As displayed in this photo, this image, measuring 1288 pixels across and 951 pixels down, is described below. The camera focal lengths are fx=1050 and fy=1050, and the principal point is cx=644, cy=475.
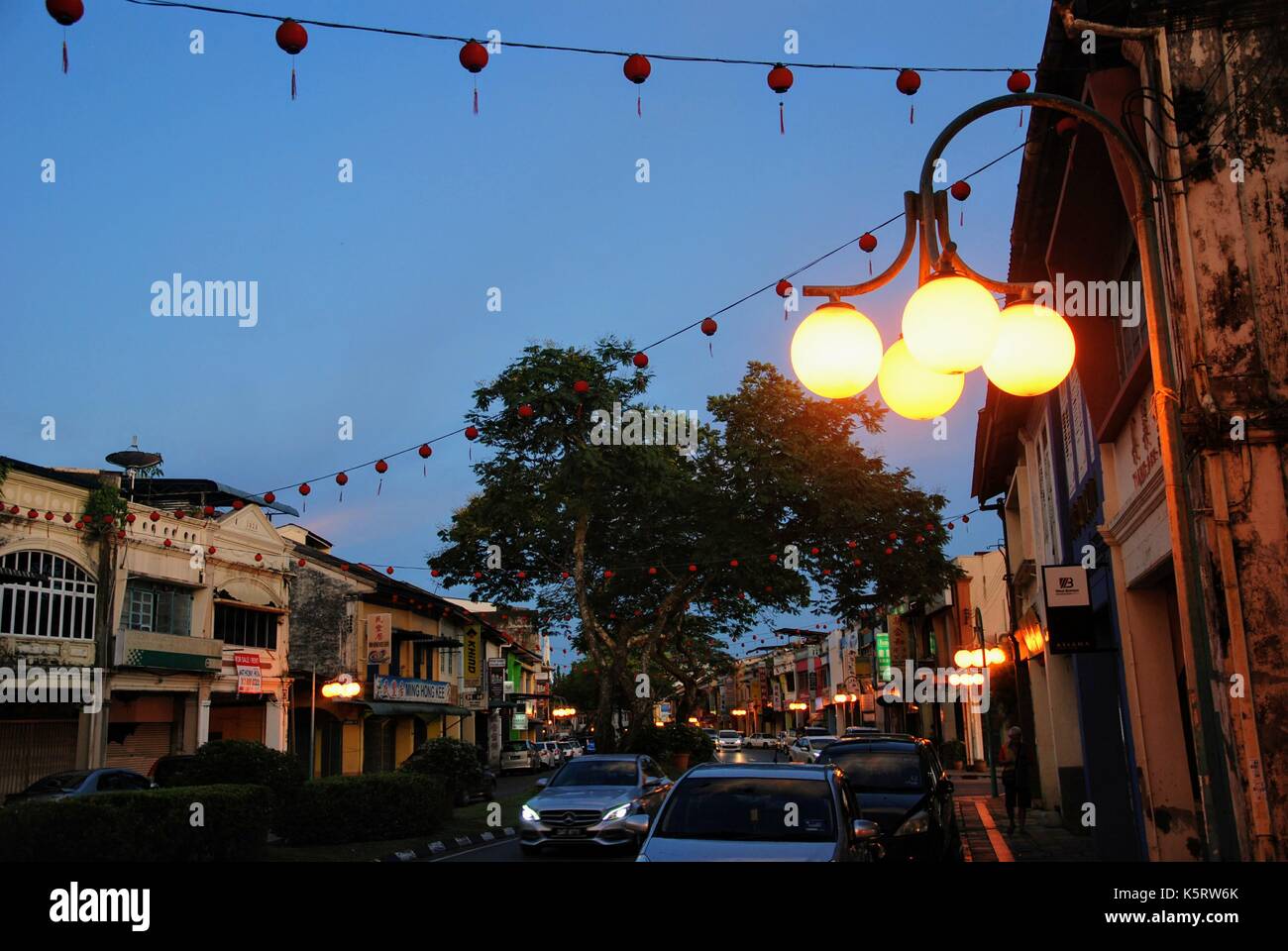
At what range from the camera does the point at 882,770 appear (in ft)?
47.0

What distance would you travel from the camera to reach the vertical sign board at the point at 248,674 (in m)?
32.0

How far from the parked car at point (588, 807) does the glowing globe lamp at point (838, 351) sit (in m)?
11.9

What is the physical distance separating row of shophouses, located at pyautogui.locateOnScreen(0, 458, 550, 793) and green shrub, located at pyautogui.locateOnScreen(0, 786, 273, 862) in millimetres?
9619

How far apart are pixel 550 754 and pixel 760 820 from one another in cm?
4866

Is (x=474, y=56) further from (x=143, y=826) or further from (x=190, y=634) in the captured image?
(x=190, y=634)

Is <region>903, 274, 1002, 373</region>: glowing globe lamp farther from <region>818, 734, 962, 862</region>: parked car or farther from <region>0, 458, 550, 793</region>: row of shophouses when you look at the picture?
<region>0, 458, 550, 793</region>: row of shophouses

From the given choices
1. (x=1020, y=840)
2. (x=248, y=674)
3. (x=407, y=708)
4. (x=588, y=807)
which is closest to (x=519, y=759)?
(x=407, y=708)

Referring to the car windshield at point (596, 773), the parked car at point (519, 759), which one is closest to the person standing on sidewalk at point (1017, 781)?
the car windshield at point (596, 773)

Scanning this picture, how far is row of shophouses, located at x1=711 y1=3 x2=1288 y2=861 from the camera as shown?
21.0 ft

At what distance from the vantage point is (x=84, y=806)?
1161 cm

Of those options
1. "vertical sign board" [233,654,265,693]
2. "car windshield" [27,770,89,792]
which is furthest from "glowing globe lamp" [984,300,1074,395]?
"vertical sign board" [233,654,265,693]
